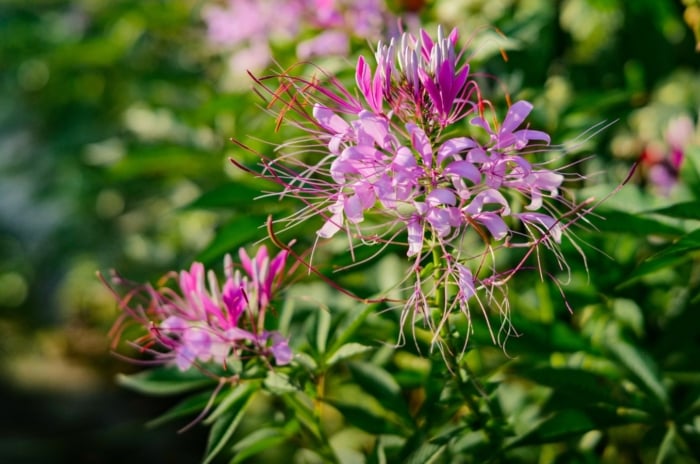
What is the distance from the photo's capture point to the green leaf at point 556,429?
0.69m

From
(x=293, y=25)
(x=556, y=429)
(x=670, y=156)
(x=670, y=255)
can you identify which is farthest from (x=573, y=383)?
(x=293, y=25)

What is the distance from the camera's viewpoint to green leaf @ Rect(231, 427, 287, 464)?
2.42 ft

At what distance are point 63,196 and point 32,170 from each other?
9.8 inches

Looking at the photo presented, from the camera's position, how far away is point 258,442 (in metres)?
0.75

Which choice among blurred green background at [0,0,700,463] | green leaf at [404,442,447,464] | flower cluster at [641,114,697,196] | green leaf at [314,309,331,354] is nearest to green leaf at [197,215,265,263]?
blurred green background at [0,0,700,463]

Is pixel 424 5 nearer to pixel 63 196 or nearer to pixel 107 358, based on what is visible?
pixel 63 196

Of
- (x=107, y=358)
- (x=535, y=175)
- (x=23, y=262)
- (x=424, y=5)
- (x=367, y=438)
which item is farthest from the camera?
(x=107, y=358)

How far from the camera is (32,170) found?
2207 mm

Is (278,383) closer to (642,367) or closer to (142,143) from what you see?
(642,367)

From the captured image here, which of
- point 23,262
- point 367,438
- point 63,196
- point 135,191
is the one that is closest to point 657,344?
point 367,438

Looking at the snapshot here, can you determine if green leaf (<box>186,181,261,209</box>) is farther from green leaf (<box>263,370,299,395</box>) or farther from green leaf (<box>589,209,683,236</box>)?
green leaf (<box>589,209,683,236</box>)

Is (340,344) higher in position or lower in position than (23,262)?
lower

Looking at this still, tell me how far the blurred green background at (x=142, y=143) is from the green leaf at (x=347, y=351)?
0.64 ft

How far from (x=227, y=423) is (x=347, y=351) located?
130 millimetres
